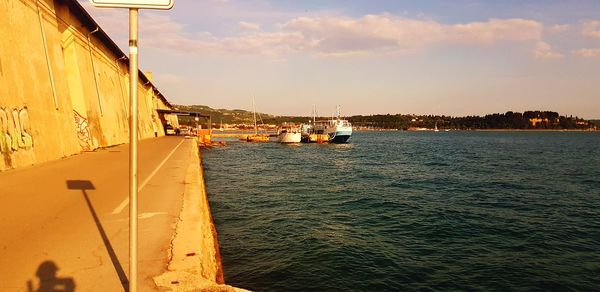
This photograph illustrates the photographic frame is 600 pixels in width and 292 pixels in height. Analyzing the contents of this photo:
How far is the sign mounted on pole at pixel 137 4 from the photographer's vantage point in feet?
10.8

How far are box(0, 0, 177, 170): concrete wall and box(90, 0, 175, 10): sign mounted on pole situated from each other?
1268cm

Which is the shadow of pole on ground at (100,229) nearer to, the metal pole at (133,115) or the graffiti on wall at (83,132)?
the metal pole at (133,115)

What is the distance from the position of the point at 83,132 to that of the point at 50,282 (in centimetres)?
2166

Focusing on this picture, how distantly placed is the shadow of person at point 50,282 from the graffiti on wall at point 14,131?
10574 millimetres

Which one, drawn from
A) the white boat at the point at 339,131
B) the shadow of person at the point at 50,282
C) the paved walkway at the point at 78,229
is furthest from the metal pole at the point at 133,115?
the white boat at the point at 339,131

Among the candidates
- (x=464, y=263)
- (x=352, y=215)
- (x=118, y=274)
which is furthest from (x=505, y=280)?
(x=118, y=274)

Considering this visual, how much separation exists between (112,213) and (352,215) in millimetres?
9913

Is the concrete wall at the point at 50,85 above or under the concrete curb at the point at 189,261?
above

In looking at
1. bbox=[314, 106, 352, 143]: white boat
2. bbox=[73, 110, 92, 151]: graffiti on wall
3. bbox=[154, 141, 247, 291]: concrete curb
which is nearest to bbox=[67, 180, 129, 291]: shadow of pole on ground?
bbox=[154, 141, 247, 291]: concrete curb

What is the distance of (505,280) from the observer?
30.4 ft

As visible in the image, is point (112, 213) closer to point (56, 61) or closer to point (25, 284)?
point (25, 284)

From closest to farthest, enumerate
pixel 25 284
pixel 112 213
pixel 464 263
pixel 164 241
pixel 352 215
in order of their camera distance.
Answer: pixel 25 284
pixel 164 241
pixel 112 213
pixel 464 263
pixel 352 215

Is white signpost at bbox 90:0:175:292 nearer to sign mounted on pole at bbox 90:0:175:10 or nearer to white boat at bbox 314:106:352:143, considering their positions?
sign mounted on pole at bbox 90:0:175:10

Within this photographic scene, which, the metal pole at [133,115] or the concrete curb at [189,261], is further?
the concrete curb at [189,261]
